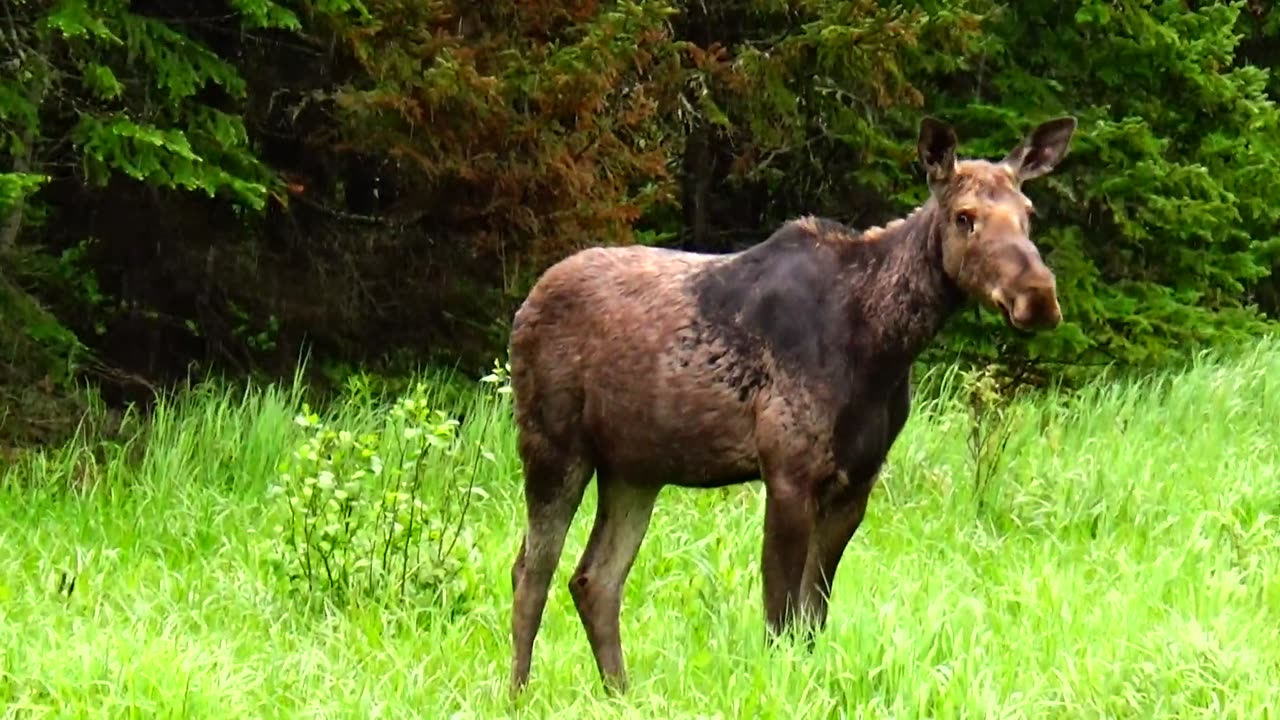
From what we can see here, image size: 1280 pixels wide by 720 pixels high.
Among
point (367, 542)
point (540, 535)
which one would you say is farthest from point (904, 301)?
point (367, 542)

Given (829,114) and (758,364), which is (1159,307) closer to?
(829,114)

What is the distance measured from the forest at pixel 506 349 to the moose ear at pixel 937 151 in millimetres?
1579

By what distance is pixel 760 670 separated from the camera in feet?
18.1

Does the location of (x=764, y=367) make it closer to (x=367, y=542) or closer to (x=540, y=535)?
(x=540, y=535)

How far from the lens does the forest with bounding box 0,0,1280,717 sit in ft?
19.7

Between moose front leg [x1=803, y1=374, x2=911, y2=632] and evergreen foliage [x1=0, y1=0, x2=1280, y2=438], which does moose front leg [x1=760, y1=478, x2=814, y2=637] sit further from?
evergreen foliage [x1=0, y1=0, x2=1280, y2=438]

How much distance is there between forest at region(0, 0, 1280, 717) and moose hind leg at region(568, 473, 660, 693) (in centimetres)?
18

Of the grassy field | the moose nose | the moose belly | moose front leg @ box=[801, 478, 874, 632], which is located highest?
the moose nose

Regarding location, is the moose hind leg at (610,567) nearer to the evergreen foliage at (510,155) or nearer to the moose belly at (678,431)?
the moose belly at (678,431)

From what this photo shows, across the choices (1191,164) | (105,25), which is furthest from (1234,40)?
(105,25)

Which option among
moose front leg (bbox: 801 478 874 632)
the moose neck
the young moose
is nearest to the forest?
moose front leg (bbox: 801 478 874 632)

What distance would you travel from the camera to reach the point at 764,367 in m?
5.62

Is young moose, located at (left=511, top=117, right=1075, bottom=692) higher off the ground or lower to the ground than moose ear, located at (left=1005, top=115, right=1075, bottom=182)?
lower

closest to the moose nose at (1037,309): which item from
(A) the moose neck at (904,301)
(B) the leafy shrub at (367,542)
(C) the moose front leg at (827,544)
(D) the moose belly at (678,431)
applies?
(A) the moose neck at (904,301)
